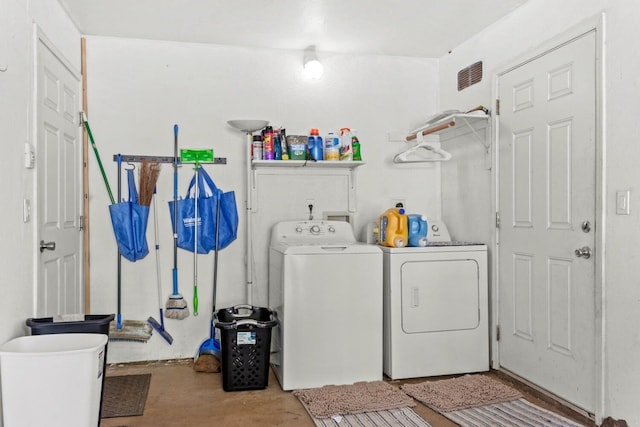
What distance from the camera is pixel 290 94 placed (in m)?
4.04

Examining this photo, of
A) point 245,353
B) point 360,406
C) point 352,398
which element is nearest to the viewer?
point 360,406

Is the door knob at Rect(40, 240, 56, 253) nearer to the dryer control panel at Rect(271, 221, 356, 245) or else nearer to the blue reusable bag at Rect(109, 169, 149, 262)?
the blue reusable bag at Rect(109, 169, 149, 262)

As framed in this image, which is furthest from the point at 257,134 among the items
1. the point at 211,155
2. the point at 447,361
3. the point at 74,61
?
the point at 447,361

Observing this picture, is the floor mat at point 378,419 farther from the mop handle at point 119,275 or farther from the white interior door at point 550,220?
the mop handle at point 119,275

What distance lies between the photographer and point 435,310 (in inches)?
134

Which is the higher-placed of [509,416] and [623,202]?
[623,202]

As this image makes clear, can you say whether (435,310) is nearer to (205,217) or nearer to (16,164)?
(205,217)

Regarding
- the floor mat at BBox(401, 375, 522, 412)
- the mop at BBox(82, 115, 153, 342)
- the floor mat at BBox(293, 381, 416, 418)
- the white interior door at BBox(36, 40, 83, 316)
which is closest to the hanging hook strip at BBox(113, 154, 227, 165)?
the mop at BBox(82, 115, 153, 342)

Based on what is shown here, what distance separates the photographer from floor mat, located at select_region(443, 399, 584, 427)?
2.65 meters

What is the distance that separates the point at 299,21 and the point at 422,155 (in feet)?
4.82

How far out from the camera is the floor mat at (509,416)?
2646mm

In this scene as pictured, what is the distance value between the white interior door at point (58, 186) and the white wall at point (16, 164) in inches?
3.8

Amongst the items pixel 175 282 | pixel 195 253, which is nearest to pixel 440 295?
pixel 195 253

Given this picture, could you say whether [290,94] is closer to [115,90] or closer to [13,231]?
[115,90]
